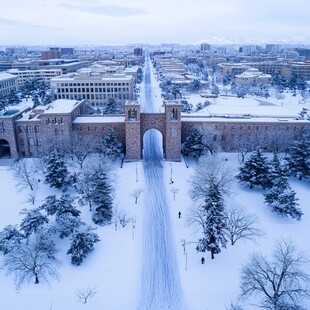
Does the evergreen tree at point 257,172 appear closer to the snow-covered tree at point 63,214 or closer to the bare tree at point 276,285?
the bare tree at point 276,285

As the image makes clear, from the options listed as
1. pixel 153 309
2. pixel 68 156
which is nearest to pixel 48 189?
pixel 68 156

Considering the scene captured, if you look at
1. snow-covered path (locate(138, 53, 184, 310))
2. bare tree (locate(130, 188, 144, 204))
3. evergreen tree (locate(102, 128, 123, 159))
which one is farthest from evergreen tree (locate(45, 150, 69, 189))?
snow-covered path (locate(138, 53, 184, 310))

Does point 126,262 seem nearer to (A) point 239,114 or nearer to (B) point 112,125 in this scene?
(B) point 112,125

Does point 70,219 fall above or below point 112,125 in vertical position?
below

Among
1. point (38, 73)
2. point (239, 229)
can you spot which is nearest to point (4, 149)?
point (239, 229)

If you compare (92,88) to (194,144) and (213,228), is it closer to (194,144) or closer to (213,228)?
(194,144)

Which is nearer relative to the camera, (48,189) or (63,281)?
(63,281)

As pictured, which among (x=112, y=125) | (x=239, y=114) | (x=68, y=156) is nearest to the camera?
(x=68, y=156)

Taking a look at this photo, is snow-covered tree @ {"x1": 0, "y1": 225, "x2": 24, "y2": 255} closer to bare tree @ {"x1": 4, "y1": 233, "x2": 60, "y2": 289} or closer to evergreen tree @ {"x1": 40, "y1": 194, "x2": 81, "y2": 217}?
bare tree @ {"x1": 4, "y1": 233, "x2": 60, "y2": 289}
